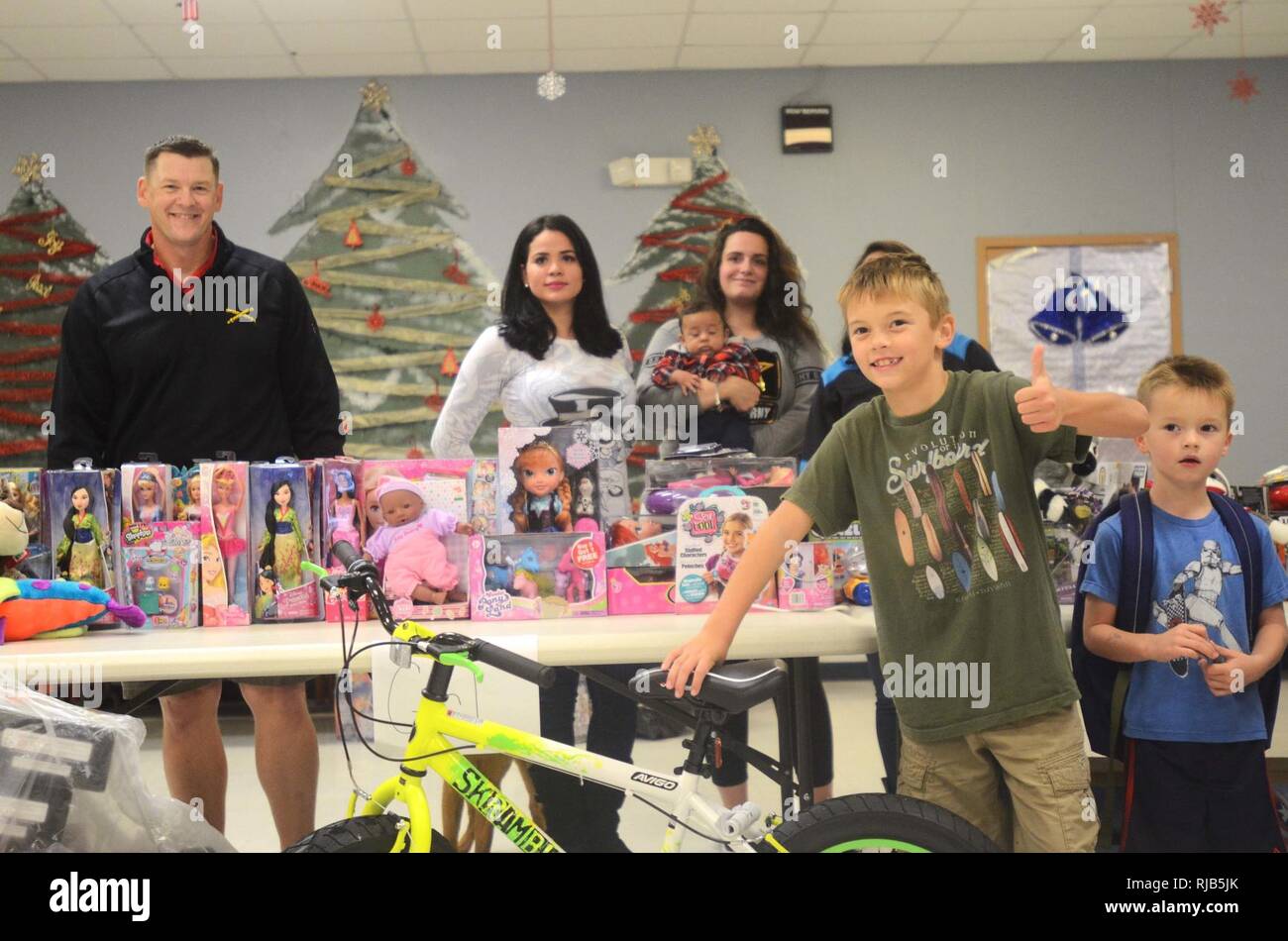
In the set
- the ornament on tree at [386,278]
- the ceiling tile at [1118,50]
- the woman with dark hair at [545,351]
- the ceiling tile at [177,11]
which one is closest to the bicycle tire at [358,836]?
the woman with dark hair at [545,351]

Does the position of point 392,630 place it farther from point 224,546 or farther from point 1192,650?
point 1192,650

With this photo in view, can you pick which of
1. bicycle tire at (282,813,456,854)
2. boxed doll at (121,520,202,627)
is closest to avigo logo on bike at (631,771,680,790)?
bicycle tire at (282,813,456,854)

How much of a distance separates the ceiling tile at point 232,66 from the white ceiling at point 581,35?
0.03 feet

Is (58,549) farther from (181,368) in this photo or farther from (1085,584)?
(1085,584)

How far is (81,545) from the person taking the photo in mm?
2229

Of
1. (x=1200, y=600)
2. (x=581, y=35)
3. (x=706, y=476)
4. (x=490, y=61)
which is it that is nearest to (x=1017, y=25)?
(x=581, y=35)

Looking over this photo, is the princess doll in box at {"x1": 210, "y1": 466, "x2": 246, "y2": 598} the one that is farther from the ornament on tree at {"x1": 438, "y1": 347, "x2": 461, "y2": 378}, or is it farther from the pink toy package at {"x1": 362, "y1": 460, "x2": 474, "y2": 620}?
the ornament on tree at {"x1": 438, "y1": 347, "x2": 461, "y2": 378}

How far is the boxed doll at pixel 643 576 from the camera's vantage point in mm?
2225

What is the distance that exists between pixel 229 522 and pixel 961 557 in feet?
4.66

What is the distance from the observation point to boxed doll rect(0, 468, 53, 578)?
219cm

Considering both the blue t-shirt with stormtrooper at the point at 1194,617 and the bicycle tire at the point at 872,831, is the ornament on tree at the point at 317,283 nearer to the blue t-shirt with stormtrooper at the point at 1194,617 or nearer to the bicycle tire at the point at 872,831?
the blue t-shirt with stormtrooper at the point at 1194,617

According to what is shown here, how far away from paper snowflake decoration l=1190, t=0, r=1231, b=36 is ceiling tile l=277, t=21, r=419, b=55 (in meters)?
3.94

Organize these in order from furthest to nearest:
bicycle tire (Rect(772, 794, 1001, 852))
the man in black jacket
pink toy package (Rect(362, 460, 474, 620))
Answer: the man in black jacket, pink toy package (Rect(362, 460, 474, 620)), bicycle tire (Rect(772, 794, 1001, 852))
